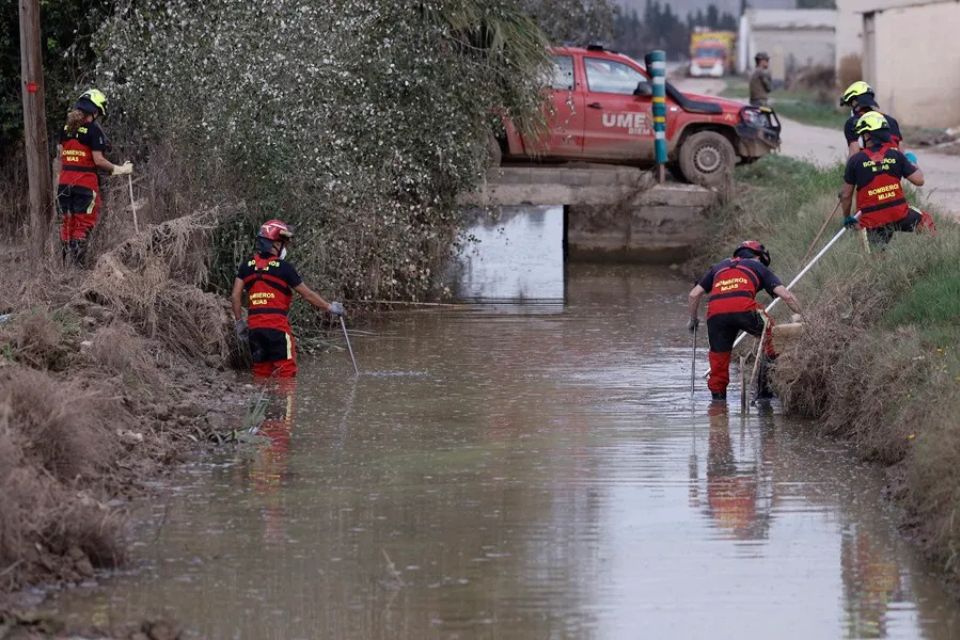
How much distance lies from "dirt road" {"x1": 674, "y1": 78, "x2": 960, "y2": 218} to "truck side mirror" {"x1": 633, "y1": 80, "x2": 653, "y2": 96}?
3839 millimetres

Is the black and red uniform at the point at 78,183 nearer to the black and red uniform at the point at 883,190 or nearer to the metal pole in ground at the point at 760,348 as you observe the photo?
the metal pole in ground at the point at 760,348

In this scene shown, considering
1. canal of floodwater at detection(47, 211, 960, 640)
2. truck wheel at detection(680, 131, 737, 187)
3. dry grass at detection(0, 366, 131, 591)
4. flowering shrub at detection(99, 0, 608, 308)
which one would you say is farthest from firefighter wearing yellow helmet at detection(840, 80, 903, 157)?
dry grass at detection(0, 366, 131, 591)

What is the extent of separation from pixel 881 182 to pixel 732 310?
2.74 metres

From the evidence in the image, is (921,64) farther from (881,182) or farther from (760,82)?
(881,182)

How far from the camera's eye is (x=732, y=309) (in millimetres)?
12250

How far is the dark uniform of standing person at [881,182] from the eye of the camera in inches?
555

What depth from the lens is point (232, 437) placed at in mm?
10703

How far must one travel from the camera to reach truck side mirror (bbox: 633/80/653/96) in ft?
69.5

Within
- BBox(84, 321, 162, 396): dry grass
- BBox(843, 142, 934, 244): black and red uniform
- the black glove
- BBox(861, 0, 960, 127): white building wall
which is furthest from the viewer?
BBox(861, 0, 960, 127): white building wall

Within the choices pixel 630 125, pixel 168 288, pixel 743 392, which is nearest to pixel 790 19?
pixel 630 125

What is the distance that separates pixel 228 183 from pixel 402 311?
347 centimetres

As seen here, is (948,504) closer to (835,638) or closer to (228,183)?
(835,638)

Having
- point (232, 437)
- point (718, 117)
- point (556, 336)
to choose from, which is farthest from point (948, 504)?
point (718, 117)

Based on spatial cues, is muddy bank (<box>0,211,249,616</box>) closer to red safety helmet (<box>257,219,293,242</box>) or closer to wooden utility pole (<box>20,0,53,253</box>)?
wooden utility pole (<box>20,0,53,253</box>)
